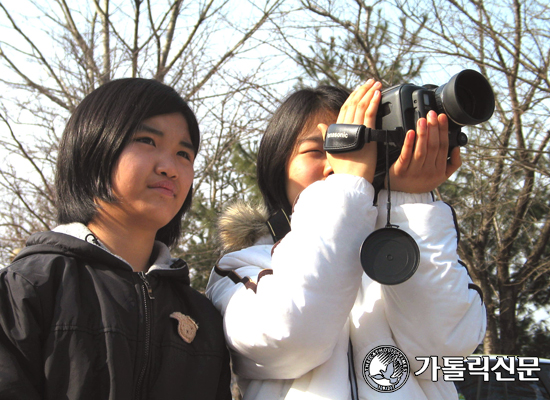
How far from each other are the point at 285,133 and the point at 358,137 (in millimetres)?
479

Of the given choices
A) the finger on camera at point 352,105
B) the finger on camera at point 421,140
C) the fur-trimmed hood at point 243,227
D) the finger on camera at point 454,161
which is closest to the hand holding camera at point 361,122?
the finger on camera at point 352,105

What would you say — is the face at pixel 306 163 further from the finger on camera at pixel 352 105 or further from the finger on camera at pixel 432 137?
the finger on camera at pixel 432 137

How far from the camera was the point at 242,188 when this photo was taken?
6109mm

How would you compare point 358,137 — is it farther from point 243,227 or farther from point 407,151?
point 243,227

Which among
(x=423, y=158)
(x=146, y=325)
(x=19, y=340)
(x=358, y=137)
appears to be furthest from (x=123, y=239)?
(x=423, y=158)

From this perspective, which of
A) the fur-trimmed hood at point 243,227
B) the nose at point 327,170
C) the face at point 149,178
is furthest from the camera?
the fur-trimmed hood at point 243,227

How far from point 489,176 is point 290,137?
3679 millimetres

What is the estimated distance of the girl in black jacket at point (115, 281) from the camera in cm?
106

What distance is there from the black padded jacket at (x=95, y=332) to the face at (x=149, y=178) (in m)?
0.15

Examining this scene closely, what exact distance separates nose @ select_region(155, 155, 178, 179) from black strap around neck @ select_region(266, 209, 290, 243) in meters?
0.34

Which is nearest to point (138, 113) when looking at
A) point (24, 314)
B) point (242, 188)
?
point (24, 314)

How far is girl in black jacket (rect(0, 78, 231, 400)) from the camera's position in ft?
3.46

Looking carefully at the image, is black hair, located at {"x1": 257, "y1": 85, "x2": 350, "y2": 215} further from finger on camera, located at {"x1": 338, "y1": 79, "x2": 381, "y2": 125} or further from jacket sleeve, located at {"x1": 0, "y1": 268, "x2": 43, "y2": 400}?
jacket sleeve, located at {"x1": 0, "y1": 268, "x2": 43, "y2": 400}

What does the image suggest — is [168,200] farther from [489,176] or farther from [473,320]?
[489,176]
